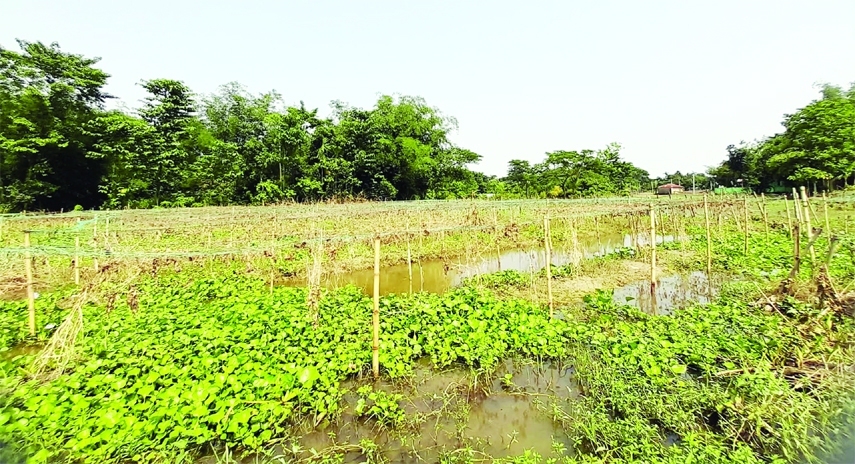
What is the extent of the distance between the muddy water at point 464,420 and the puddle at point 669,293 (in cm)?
342

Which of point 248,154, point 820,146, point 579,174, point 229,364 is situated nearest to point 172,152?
point 248,154

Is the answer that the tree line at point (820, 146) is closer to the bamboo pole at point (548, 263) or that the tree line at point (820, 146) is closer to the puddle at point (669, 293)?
the puddle at point (669, 293)

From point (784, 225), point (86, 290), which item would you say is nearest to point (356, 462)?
point (86, 290)

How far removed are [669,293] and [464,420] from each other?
20.4 ft

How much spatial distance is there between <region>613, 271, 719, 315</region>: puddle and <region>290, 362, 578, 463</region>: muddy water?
135 inches

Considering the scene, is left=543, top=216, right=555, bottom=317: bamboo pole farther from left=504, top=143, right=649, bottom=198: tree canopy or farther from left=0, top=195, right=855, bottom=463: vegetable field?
left=504, top=143, right=649, bottom=198: tree canopy

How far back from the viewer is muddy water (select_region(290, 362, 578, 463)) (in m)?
3.18

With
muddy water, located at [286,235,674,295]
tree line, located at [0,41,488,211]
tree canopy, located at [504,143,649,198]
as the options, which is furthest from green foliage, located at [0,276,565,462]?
tree canopy, located at [504,143,649,198]

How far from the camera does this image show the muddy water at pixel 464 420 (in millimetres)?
3184

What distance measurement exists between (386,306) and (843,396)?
16.5 feet

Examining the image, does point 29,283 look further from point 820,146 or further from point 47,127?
point 820,146

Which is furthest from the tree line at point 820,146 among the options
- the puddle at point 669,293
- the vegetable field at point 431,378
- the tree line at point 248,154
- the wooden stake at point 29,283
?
the wooden stake at point 29,283

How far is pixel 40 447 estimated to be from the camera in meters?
2.83

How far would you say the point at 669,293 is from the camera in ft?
24.5
